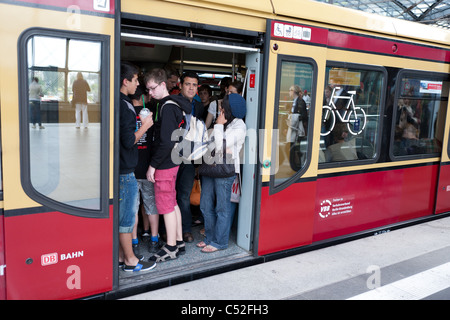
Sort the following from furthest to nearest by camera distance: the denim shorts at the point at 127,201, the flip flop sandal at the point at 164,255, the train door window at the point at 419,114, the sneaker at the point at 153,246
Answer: the train door window at the point at 419,114, the sneaker at the point at 153,246, the flip flop sandal at the point at 164,255, the denim shorts at the point at 127,201

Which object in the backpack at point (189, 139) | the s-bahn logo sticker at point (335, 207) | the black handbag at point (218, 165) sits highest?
the backpack at point (189, 139)

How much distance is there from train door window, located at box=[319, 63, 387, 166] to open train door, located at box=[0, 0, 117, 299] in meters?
2.20

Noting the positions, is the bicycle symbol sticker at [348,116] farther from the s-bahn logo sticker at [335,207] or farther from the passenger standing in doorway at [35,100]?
the passenger standing in doorway at [35,100]

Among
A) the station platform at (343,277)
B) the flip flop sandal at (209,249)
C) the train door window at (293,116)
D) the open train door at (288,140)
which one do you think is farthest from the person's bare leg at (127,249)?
the train door window at (293,116)

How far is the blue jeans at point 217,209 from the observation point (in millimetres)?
3703

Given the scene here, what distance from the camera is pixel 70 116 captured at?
2.51 meters

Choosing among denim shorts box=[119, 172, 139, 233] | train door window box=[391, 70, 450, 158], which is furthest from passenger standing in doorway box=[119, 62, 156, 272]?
train door window box=[391, 70, 450, 158]

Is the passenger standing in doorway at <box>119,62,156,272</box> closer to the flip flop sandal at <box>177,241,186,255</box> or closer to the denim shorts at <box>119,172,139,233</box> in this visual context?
the denim shorts at <box>119,172,139,233</box>

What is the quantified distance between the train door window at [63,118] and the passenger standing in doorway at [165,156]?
0.67 metres

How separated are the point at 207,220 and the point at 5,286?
1.88 m

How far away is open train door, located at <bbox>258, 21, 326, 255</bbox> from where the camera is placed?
341 centimetres

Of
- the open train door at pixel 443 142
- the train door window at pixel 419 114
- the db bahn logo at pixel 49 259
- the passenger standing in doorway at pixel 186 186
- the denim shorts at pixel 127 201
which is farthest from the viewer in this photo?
the open train door at pixel 443 142
